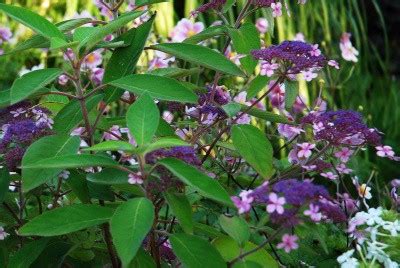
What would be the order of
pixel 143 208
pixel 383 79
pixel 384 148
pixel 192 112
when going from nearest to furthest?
pixel 143 208 → pixel 384 148 → pixel 192 112 → pixel 383 79

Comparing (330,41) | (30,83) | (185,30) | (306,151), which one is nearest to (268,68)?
(306,151)

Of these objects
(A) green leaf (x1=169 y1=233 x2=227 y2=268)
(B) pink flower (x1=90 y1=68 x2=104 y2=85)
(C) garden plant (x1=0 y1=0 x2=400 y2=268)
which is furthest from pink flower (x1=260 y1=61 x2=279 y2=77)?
(B) pink flower (x1=90 y1=68 x2=104 y2=85)

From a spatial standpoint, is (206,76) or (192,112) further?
(206,76)

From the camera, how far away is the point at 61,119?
138 cm

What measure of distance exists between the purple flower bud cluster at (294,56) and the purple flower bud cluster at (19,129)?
0.39 m

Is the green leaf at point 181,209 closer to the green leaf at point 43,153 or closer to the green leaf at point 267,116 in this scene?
the green leaf at point 43,153

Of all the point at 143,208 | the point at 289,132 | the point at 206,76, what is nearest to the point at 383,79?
the point at 206,76

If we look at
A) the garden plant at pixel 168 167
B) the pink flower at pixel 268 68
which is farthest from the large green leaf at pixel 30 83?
the pink flower at pixel 268 68

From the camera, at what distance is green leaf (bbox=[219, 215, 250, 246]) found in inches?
46.1

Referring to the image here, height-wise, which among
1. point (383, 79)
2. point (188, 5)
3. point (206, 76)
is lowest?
point (383, 79)

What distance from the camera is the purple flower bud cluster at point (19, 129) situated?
1.31 meters

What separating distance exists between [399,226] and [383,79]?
2951mm

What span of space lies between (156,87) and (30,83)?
0.19 metres

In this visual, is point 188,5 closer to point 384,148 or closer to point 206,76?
point 206,76
